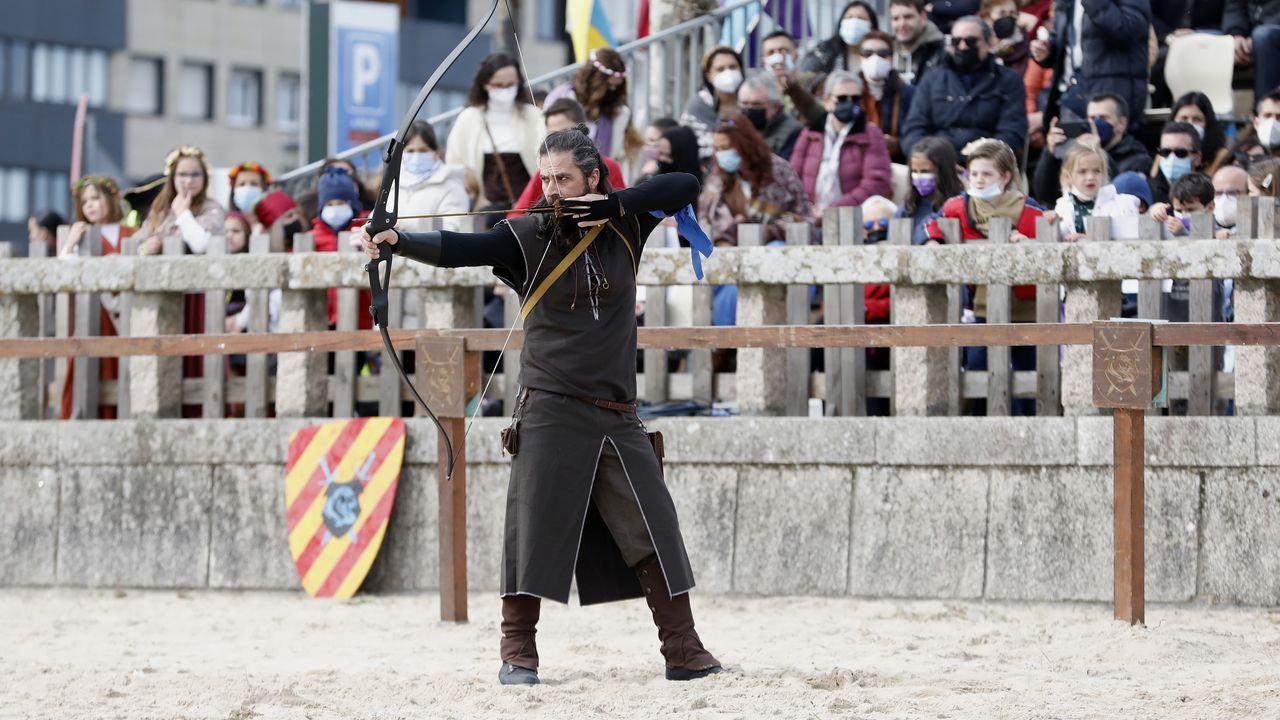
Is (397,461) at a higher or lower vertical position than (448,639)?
higher

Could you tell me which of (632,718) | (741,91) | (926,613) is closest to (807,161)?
(741,91)

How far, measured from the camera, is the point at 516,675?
5945mm

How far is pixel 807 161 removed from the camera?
10.0m

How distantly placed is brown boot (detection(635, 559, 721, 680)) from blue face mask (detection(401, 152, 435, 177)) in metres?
3.87

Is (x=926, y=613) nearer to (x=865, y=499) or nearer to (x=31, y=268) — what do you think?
(x=865, y=499)

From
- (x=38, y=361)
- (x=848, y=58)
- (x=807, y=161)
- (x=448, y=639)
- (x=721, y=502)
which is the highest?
(x=848, y=58)

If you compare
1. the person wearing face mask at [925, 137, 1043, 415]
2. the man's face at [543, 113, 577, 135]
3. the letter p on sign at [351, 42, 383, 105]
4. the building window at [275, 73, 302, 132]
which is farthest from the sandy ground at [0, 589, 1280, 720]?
the building window at [275, 73, 302, 132]

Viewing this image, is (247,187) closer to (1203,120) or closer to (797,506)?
(797,506)

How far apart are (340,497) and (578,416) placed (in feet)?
9.39

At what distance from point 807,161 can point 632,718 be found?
5251mm

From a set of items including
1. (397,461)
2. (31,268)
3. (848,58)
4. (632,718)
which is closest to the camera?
(632,718)

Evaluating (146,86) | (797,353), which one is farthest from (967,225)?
(146,86)

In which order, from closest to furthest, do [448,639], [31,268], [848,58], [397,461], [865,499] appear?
[448,639], [865,499], [397,461], [31,268], [848,58]

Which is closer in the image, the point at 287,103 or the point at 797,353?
the point at 797,353
